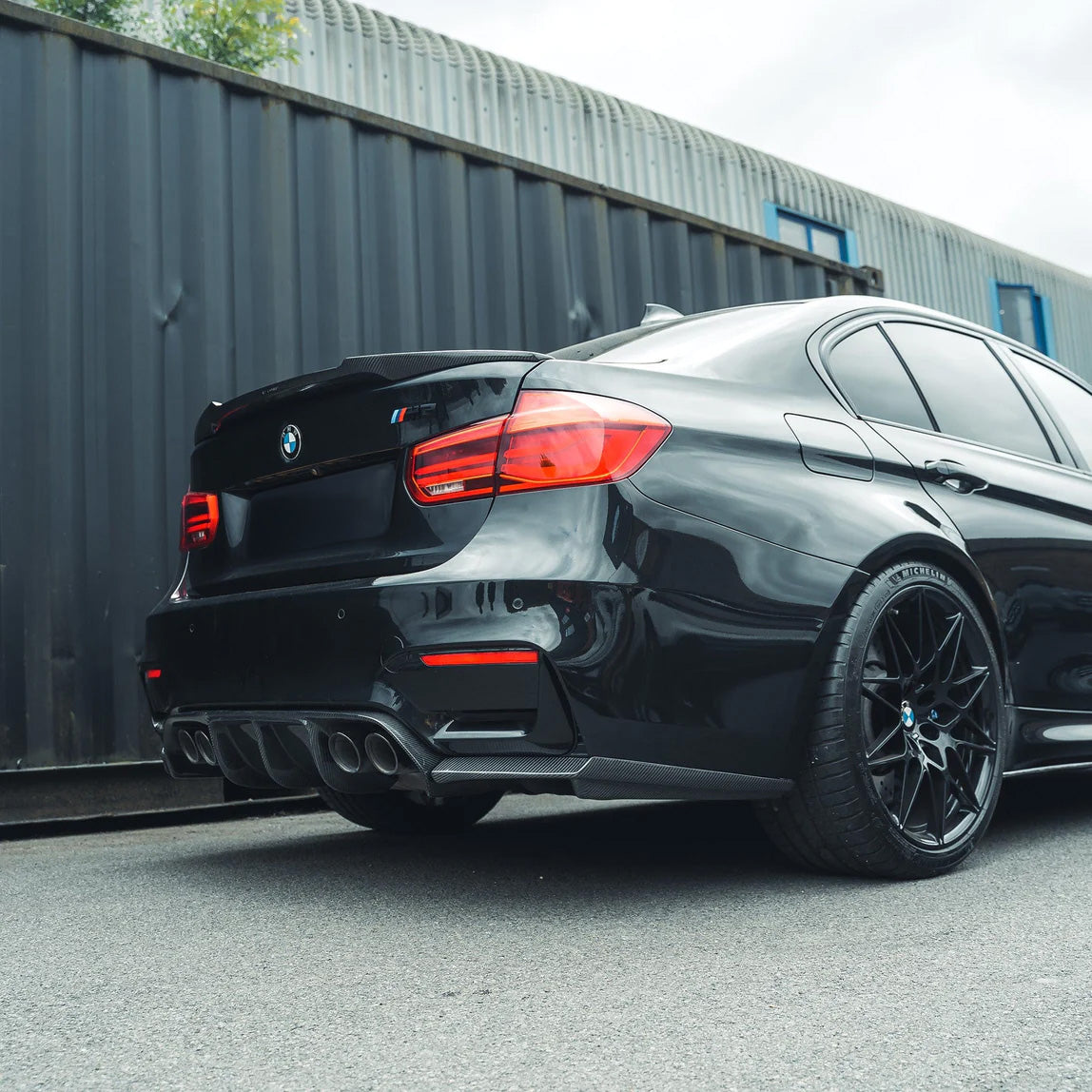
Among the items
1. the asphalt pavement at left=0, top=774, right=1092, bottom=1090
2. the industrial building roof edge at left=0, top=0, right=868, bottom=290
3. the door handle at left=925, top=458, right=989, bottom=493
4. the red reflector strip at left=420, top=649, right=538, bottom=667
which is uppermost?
the industrial building roof edge at left=0, top=0, right=868, bottom=290

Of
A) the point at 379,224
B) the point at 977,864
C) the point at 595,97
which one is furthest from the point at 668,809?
the point at 595,97

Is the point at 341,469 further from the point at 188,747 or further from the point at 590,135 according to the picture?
the point at 590,135

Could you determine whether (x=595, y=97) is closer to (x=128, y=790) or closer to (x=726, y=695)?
(x=128, y=790)

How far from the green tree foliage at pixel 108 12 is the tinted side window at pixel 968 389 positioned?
637 cm

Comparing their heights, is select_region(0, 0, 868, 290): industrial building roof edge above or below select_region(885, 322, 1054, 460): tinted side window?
above

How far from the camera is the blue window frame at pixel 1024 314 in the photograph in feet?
Result: 49.9

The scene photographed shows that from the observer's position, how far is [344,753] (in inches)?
102

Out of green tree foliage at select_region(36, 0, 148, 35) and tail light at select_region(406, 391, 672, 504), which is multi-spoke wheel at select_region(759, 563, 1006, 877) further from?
green tree foliage at select_region(36, 0, 148, 35)

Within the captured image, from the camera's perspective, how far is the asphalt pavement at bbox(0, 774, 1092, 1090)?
1.71 meters

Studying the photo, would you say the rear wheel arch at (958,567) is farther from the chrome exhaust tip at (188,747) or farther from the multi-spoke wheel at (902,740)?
the chrome exhaust tip at (188,747)

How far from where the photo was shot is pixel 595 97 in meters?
10.4

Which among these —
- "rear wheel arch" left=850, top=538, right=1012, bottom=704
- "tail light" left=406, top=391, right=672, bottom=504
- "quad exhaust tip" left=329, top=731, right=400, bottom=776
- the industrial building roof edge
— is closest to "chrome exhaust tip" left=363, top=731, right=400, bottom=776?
"quad exhaust tip" left=329, top=731, right=400, bottom=776

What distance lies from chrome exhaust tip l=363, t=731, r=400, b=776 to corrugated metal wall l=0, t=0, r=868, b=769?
2.04 m

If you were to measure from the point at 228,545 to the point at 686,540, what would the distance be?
113cm
